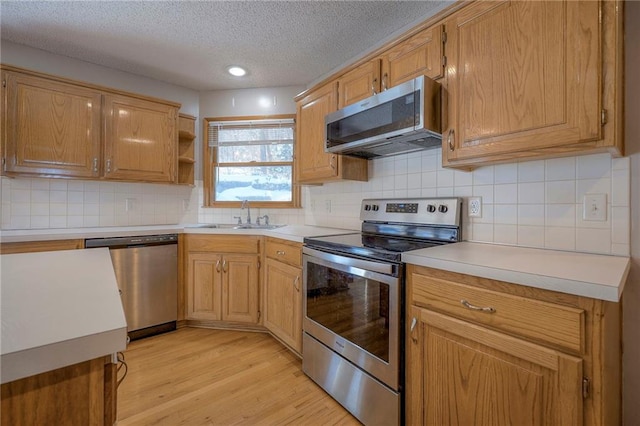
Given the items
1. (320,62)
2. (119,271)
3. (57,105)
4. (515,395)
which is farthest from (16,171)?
(515,395)

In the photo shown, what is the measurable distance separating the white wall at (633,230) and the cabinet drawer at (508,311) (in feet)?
2.06

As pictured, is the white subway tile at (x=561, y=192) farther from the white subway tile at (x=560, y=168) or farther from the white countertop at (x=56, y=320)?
the white countertop at (x=56, y=320)

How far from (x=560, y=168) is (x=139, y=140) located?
3067 millimetres

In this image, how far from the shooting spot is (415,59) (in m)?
1.62

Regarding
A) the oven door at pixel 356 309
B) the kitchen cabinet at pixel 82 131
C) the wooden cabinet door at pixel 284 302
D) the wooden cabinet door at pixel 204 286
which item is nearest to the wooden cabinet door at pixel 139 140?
the kitchen cabinet at pixel 82 131

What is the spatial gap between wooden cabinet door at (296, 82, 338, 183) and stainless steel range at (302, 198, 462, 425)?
0.54m

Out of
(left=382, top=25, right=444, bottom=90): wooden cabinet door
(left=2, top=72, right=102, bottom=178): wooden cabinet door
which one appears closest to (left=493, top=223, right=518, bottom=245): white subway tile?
(left=382, top=25, right=444, bottom=90): wooden cabinet door

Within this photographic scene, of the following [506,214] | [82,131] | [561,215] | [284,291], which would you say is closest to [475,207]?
[506,214]

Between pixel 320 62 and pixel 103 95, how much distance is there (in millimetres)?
1879

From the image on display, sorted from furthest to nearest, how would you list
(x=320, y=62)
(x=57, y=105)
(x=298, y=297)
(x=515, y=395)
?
(x=320, y=62), (x=57, y=105), (x=298, y=297), (x=515, y=395)

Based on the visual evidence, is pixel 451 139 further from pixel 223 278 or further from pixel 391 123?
pixel 223 278

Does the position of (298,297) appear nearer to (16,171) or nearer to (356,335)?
(356,335)

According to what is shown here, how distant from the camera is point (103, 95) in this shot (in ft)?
8.00

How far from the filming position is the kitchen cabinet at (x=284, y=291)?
Result: 204 centimetres
